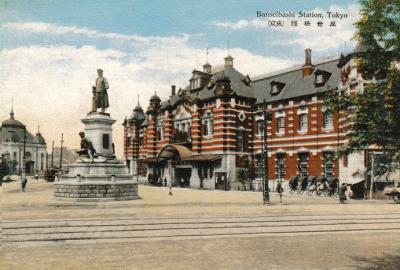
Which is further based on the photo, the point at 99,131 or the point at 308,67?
the point at 308,67

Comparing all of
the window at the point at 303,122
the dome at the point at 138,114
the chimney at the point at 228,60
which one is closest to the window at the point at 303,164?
the window at the point at 303,122

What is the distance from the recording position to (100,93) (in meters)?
27.2

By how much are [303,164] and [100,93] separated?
1881 centimetres

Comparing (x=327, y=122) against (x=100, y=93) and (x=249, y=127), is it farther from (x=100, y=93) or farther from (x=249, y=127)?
(x=100, y=93)

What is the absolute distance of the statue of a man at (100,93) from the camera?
2709 cm

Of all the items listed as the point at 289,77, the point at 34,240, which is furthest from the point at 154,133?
the point at 34,240

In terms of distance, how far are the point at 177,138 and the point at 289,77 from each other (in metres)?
13.6

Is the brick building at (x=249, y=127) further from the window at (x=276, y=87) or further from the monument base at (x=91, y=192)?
the monument base at (x=91, y=192)

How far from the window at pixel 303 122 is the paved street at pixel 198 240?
1924cm

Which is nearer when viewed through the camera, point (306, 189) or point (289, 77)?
point (306, 189)

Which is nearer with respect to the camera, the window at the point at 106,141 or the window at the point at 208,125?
the window at the point at 106,141

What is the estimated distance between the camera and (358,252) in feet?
34.4

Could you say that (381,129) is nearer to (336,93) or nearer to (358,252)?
(336,93)

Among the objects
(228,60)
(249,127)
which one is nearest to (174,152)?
(249,127)
